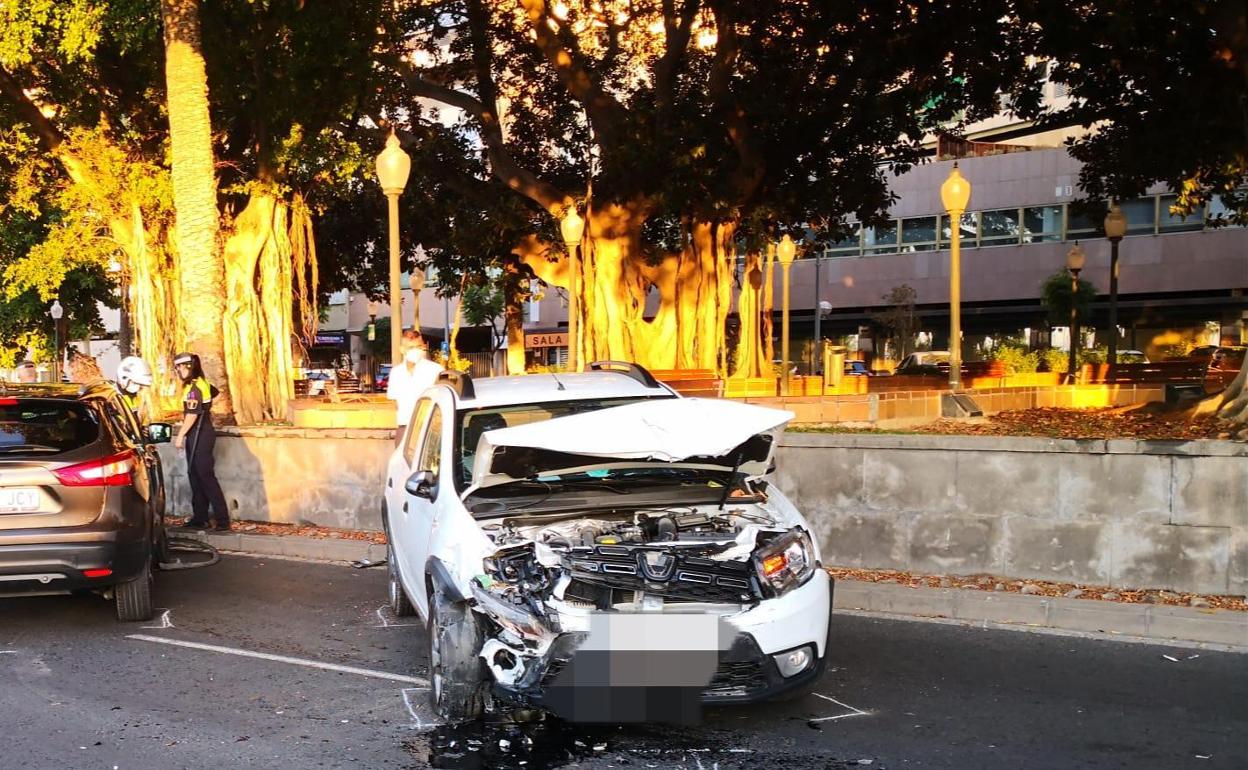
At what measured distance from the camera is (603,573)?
15.7 ft

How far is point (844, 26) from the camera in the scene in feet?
53.9

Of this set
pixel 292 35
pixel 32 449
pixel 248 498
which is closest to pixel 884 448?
pixel 32 449

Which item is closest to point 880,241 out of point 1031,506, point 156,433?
point 1031,506

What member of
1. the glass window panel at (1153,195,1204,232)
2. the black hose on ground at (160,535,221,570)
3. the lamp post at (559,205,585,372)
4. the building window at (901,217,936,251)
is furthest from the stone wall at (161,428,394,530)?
the building window at (901,217,936,251)

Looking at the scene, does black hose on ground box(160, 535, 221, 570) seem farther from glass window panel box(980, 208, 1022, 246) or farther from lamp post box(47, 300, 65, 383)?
glass window panel box(980, 208, 1022, 246)

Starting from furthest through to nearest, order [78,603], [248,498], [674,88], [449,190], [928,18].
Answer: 1. [449,190]
2. [674,88]
3. [928,18]
4. [248,498]
5. [78,603]

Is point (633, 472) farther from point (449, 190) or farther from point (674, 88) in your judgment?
point (449, 190)

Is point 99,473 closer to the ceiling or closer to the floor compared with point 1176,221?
closer to the floor

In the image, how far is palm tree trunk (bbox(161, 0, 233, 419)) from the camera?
13.6 metres

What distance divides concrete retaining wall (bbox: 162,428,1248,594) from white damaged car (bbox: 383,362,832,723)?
9.19 feet

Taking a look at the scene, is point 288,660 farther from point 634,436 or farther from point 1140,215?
point 1140,215

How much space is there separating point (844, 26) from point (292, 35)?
26.8 feet

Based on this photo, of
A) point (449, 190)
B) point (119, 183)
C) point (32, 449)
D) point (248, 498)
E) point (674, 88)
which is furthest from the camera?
point (449, 190)

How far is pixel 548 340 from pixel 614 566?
163 ft
